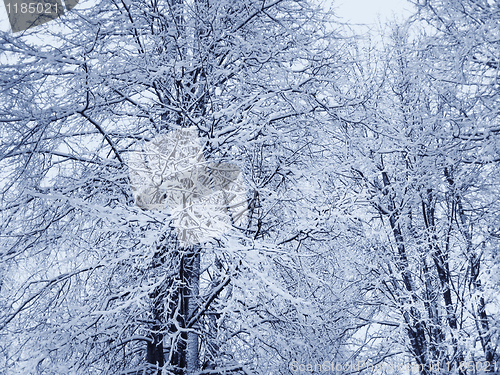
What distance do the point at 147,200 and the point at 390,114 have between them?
440 cm

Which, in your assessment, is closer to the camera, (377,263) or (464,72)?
(464,72)

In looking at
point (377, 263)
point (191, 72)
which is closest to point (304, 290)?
point (377, 263)

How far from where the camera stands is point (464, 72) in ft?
15.1

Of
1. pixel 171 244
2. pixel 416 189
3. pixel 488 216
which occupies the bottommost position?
pixel 171 244

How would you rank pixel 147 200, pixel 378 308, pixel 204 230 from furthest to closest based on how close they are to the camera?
pixel 378 308
pixel 147 200
pixel 204 230

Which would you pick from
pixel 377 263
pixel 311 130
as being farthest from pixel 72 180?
pixel 377 263

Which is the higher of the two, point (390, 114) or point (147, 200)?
point (390, 114)

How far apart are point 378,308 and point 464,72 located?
155 inches

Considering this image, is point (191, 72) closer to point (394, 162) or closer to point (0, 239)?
point (0, 239)

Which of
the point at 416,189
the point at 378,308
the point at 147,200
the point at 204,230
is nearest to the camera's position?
the point at 204,230

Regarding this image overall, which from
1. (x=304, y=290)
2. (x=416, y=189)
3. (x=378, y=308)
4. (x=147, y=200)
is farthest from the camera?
(x=378, y=308)

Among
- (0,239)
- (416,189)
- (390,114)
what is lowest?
(0,239)

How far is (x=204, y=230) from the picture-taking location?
385 centimetres

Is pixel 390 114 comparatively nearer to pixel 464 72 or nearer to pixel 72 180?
pixel 464 72
